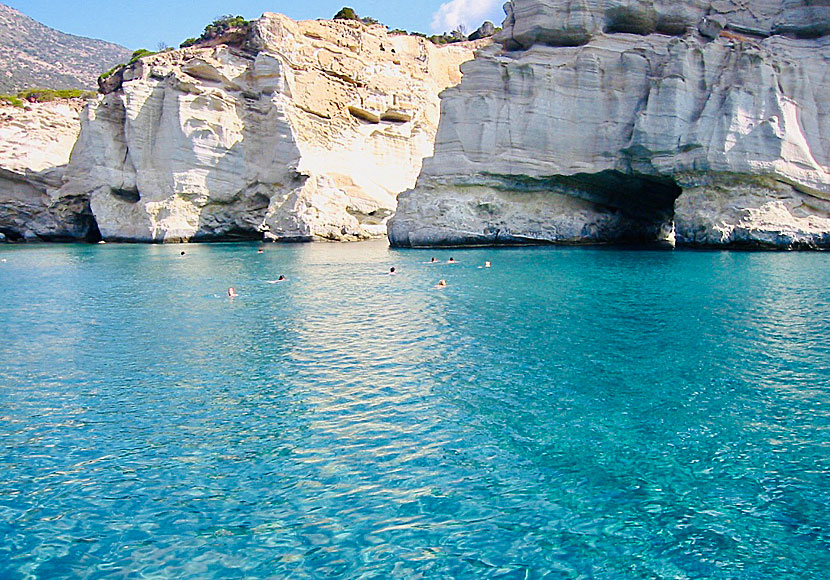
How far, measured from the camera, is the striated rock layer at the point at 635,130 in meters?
32.2

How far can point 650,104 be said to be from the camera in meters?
34.9

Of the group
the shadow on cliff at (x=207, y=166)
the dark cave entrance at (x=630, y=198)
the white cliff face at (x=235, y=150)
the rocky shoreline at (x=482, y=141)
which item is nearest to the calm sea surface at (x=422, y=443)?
the rocky shoreline at (x=482, y=141)

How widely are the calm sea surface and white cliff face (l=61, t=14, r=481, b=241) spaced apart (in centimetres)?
3579

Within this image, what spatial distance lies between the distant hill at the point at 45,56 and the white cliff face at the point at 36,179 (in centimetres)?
5779

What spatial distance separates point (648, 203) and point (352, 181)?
85.4ft

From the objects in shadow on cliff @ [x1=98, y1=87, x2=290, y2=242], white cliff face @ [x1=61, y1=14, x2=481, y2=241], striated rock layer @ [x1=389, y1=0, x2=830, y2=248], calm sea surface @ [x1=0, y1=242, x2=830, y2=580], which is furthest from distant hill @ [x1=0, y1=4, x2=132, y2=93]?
calm sea surface @ [x1=0, y1=242, x2=830, y2=580]

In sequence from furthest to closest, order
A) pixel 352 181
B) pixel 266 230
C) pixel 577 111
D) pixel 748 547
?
pixel 352 181 → pixel 266 230 → pixel 577 111 → pixel 748 547

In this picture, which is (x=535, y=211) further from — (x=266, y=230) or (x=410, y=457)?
(x=410, y=457)

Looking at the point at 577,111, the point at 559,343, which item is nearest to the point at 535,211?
the point at 577,111

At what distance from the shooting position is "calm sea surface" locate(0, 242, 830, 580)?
19.6 feet

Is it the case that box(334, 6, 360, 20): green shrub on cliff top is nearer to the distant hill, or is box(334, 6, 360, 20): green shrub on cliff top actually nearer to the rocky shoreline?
the rocky shoreline

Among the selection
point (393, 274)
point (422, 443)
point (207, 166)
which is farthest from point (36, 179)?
point (422, 443)

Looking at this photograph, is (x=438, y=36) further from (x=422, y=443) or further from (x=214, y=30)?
(x=422, y=443)

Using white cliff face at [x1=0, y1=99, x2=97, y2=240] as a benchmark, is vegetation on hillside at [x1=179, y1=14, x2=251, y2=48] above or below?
above
